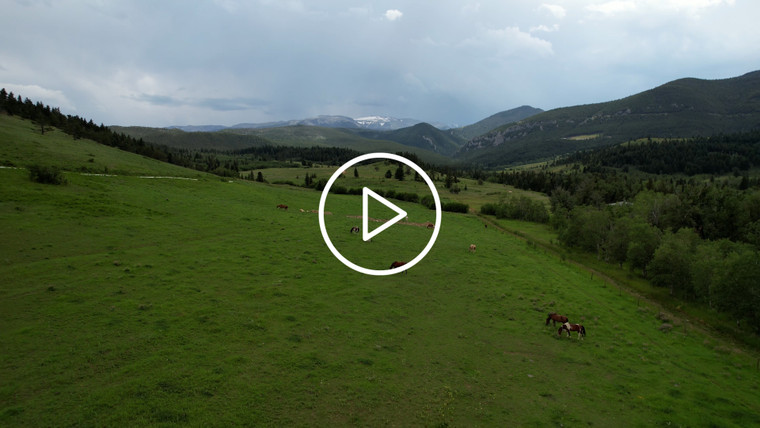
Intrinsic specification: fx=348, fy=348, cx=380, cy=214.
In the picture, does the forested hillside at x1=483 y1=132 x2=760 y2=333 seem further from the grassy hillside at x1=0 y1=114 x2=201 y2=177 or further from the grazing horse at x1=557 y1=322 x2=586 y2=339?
the grassy hillside at x1=0 y1=114 x2=201 y2=177

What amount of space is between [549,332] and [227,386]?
22.4 metres

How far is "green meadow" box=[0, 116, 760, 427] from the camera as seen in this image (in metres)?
15.4

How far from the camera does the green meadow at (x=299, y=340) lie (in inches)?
604

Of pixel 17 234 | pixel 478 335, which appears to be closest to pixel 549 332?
pixel 478 335

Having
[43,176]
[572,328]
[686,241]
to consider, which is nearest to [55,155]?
[43,176]

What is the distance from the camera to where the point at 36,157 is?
Result: 56281 millimetres

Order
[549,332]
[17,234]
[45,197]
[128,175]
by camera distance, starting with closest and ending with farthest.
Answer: [549,332] → [17,234] → [45,197] → [128,175]

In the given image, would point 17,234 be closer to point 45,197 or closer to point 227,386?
point 45,197

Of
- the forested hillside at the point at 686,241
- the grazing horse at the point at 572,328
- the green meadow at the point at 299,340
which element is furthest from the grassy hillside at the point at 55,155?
the forested hillside at the point at 686,241

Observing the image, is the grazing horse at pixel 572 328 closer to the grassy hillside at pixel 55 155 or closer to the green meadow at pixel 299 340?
the green meadow at pixel 299 340

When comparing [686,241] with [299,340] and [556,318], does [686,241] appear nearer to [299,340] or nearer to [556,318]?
[556,318]

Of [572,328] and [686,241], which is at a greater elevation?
[686,241]

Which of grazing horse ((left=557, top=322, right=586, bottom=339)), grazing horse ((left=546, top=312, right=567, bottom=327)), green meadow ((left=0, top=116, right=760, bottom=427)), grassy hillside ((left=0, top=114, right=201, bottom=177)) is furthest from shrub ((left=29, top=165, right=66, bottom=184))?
grazing horse ((left=557, top=322, right=586, bottom=339))

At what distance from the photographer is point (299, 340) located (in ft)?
68.1
